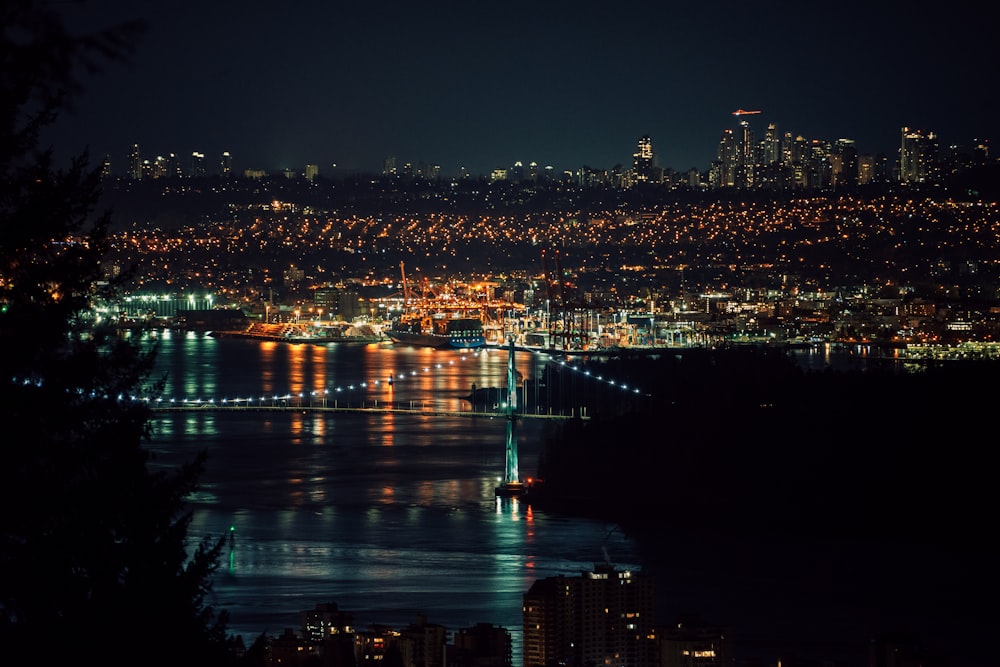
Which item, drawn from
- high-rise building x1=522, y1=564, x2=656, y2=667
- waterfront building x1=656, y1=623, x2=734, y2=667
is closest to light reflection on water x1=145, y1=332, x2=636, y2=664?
high-rise building x1=522, y1=564, x2=656, y2=667

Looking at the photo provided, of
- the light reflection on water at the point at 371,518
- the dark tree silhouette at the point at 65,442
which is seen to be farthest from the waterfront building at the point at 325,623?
the dark tree silhouette at the point at 65,442

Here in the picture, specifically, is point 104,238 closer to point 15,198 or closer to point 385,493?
point 15,198

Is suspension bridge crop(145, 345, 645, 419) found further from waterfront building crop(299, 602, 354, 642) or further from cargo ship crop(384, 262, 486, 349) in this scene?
cargo ship crop(384, 262, 486, 349)

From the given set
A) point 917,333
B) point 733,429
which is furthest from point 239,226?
point 733,429

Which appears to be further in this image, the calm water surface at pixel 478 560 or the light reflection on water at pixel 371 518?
the light reflection on water at pixel 371 518

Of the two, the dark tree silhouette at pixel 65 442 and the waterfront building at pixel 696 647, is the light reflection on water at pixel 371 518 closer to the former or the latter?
the waterfront building at pixel 696 647
